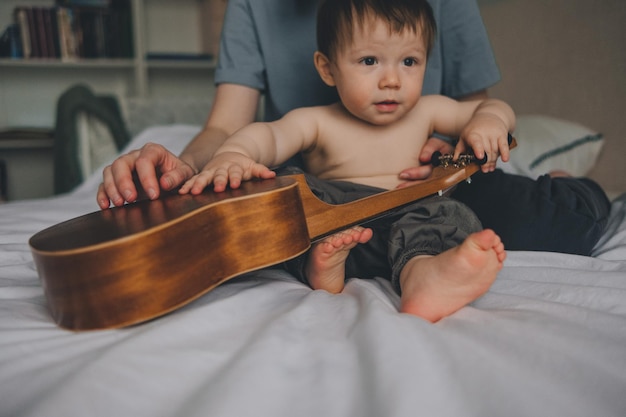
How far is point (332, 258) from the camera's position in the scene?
0.71 meters

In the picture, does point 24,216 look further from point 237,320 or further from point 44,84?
point 44,84

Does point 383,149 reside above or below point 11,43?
below

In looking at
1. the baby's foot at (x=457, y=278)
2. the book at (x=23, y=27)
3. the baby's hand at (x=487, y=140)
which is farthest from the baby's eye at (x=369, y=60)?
the book at (x=23, y=27)

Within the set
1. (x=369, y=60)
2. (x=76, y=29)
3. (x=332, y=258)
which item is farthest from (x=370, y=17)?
(x=76, y=29)

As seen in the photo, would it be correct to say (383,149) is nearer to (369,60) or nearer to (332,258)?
(369,60)

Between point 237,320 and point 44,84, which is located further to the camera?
point 44,84

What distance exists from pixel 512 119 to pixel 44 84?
9.90 ft

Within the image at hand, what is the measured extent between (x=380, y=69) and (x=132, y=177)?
0.48 m

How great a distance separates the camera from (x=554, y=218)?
92 centimetres

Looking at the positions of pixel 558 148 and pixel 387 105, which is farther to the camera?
pixel 558 148

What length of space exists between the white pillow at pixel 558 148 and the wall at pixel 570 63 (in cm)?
7

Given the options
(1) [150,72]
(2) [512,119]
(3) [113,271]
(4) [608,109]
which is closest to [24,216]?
(3) [113,271]

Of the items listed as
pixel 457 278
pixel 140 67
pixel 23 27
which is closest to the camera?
pixel 457 278

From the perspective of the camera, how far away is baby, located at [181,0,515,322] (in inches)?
24.7
